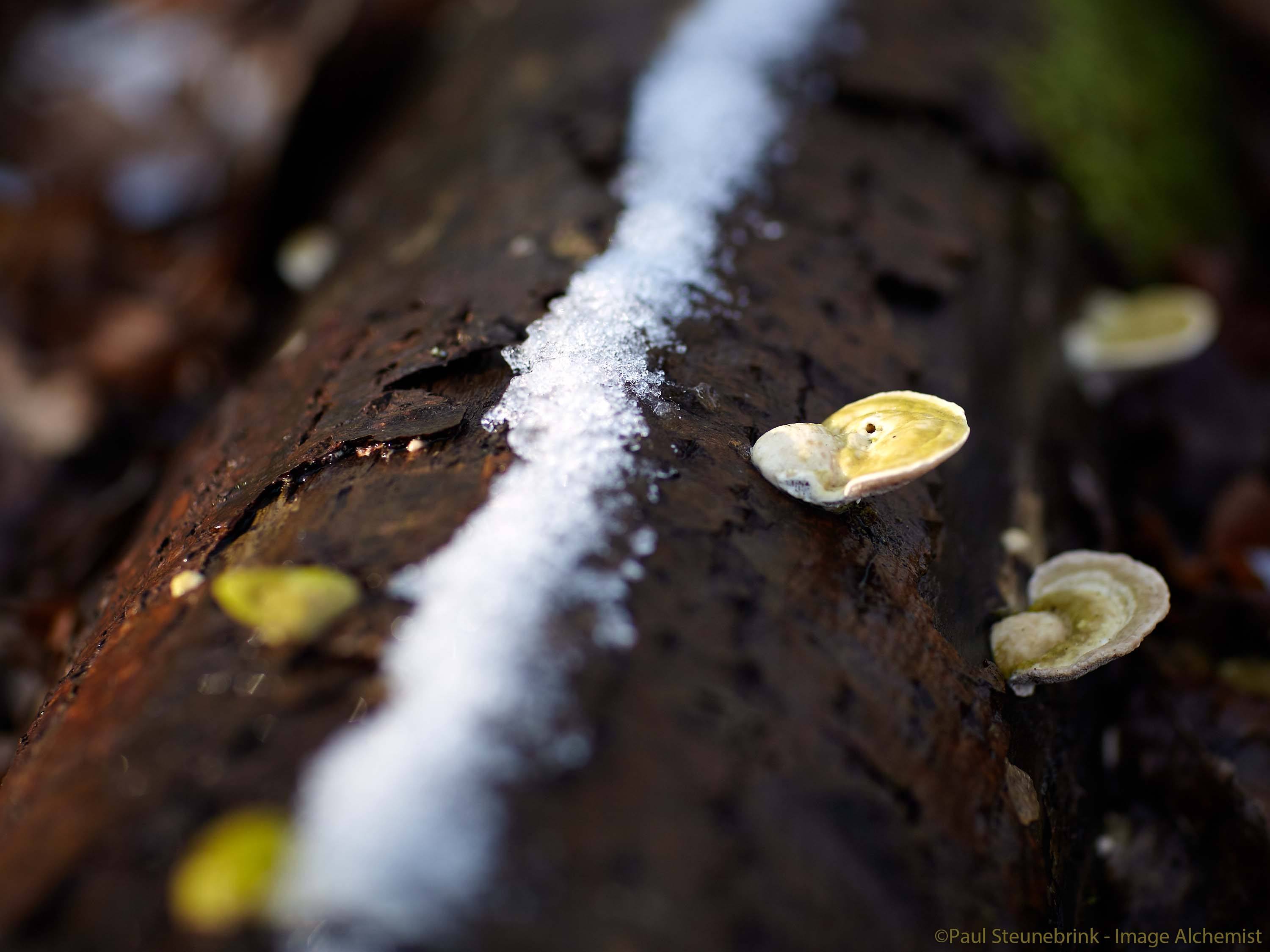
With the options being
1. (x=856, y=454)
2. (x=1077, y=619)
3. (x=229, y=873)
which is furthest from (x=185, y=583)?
(x=1077, y=619)

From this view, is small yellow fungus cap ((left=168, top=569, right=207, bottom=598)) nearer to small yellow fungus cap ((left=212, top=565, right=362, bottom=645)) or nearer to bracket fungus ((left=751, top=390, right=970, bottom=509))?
small yellow fungus cap ((left=212, top=565, right=362, bottom=645))

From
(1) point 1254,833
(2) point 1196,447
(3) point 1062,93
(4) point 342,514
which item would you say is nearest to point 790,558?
(4) point 342,514

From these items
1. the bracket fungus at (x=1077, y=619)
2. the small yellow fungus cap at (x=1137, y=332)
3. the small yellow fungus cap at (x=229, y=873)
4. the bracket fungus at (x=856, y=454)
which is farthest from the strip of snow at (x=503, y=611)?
the small yellow fungus cap at (x=1137, y=332)

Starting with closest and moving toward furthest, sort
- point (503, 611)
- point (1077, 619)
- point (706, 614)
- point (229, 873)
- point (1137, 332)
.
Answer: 1. point (229, 873)
2. point (503, 611)
3. point (706, 614)
4. point (1077, 619)
5. point (1137, 332)

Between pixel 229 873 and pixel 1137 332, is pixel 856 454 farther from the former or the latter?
pixel 1137 332

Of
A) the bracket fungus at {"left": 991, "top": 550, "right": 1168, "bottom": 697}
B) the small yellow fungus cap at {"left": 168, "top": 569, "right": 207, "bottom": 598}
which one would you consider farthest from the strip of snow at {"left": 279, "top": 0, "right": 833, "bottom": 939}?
the bracket fungus at {"left": 991, "top": 550, "right": 1168, "bottom": 697}

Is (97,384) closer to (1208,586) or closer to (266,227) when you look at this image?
(266,227)
